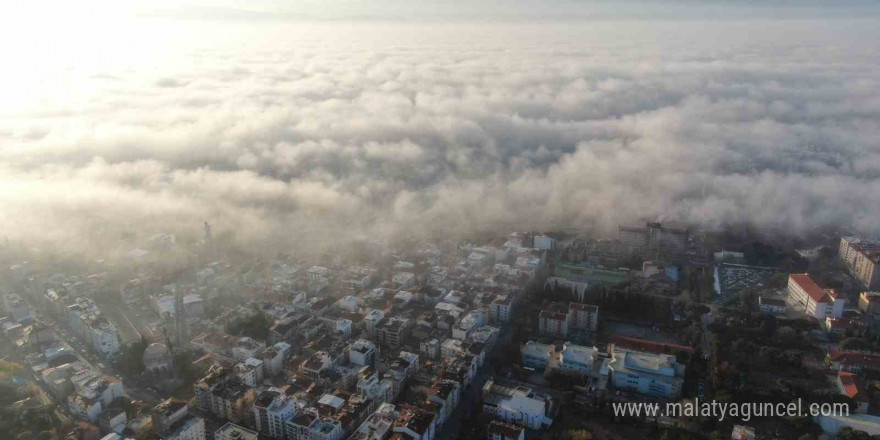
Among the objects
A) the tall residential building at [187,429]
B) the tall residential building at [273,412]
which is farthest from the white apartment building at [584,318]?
the tall residential building at [187,429]

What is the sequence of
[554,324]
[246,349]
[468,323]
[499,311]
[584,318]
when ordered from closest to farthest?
[246,349] → [468,323] → [554,324] → [584,318] → [499,311]

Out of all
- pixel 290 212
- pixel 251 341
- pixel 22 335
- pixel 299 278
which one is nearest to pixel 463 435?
pixel 251 341

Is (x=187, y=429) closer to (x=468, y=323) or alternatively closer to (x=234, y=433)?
(x=234, y=433)

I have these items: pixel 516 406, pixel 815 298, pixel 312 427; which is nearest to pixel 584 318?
pixel 516 406

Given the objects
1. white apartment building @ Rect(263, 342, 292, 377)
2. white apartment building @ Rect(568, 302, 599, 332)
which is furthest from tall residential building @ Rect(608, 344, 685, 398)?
white apartment building @ Rect(263, 342, 292, 377)

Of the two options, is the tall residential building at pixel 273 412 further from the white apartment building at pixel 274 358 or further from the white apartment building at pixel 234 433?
the white apartment building at pixel 274 358

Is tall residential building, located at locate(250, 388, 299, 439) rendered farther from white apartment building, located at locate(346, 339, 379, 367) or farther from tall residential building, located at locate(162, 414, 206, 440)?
white apartment building, located at locate(346, 339, 379, 367)
